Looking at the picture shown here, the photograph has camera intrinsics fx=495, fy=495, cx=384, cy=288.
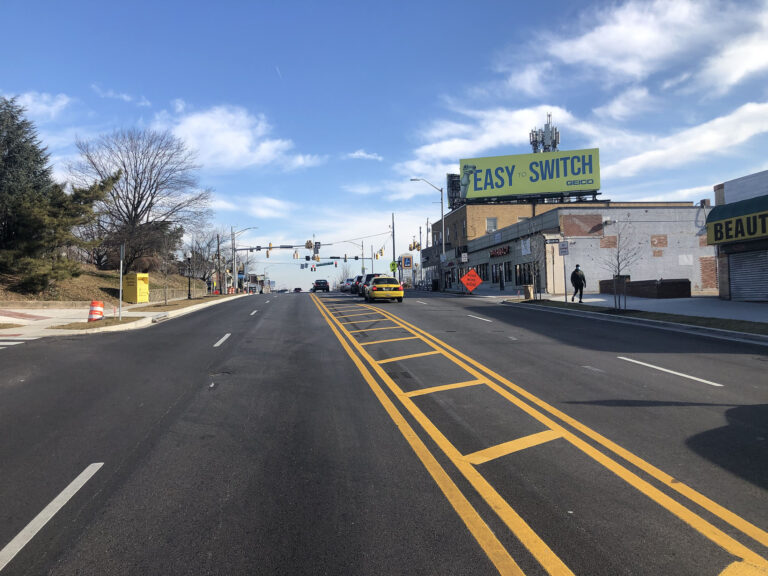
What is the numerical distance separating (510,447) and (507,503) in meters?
1.27

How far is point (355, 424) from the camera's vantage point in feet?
19.0

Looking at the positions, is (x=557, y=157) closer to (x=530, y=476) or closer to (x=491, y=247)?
(x=491, y=247)

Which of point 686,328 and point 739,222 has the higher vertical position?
point 739,222

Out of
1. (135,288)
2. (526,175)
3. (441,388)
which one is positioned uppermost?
(526,175)

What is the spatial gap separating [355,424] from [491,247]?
44155 millimetres

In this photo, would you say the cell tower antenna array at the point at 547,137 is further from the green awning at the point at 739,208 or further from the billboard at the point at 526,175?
the green awning at the point at 739,208

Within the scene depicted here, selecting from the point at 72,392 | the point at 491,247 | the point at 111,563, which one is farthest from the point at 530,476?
the point at 491,247

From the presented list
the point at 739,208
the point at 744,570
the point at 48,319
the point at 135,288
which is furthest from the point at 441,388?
the point at 135,288

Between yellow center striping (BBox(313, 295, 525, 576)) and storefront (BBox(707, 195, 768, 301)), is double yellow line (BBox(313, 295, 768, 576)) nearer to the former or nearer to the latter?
yellow center striping (BBox(313, 295, 525, 576))

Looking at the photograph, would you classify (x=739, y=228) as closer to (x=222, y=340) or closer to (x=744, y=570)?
(x=222, y=340)

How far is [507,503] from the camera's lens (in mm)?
3740

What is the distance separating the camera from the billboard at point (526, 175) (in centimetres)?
5559

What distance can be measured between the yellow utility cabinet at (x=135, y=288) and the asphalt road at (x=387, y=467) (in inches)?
959

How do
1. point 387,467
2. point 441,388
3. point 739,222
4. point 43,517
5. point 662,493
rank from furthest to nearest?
point 739,222, point 441,388, point 387,467, point 662,493, point 43,517
